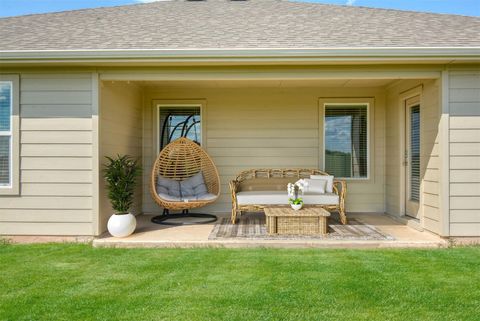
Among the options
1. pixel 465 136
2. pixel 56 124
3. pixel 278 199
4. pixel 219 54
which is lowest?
pixel 278 199

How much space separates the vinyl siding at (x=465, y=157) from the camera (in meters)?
4.66

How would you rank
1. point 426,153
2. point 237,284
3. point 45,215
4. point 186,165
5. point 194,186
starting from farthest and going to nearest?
point 186,165, point 194,186, point 426,153, point 45,215, point 237,284

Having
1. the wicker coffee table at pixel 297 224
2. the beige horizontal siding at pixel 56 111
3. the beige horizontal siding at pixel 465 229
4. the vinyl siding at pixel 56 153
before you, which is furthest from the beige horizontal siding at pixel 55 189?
the beige horizontal siding at pixel 465 229

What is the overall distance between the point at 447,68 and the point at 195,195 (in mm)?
4122

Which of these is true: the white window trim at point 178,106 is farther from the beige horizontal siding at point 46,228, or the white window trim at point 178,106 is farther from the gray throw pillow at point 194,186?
the beige horizontal siding at point 46,228

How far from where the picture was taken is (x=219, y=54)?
4.54 m

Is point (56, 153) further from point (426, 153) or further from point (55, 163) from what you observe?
point (426, 153)

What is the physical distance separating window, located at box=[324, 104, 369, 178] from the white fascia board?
2474 millimetres

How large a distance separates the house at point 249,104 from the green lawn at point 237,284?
2.96ft

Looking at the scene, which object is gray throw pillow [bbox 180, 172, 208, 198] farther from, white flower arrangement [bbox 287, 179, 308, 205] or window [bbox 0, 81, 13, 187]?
window [bbox 0, 81, 13, 187]

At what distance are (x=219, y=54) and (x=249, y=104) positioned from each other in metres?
2.43

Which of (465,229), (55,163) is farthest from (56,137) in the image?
(465,229)

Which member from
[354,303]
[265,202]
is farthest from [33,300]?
[265,202]

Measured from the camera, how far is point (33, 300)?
9.50 ft
